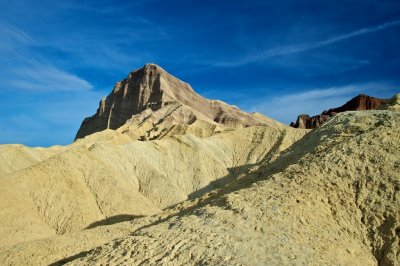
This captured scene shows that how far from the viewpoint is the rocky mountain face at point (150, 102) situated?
122312mm

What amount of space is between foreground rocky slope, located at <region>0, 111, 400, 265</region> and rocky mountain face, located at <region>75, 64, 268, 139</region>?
327 feet

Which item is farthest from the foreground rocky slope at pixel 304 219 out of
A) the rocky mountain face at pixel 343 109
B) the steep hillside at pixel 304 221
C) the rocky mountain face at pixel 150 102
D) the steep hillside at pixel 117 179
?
the rocky mountain face at pixel 150 102

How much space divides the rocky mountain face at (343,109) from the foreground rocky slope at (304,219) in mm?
96053

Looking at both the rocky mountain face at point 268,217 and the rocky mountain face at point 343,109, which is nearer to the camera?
the rocky mountain face at point 268,217

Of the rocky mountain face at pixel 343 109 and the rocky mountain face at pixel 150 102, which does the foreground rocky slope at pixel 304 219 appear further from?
the rocky mountain face at pixel 150 102

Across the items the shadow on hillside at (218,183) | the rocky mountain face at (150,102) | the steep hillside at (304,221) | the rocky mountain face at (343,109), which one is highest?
the rocky mountain face at (150,102)

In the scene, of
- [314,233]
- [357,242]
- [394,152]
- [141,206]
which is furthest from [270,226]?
[141,206]

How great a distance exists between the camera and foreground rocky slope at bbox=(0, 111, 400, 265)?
41.2ft

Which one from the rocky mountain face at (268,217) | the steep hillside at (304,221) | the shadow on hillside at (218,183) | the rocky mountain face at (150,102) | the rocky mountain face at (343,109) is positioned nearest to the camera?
the steep hillside at (304,221)

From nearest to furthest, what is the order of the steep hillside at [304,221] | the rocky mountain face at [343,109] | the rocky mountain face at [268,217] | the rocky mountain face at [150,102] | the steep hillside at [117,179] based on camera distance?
1. the steep hillside at [304,221]
2. the rocky mountain face at [268,217]
3. the steep hillside at [117,179]
4. the rocky mountain face at [343,109]
5. the rocky mountain face at [150,102]

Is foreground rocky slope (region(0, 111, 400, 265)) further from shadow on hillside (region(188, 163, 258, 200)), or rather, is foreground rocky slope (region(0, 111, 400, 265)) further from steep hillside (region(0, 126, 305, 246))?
shadow on hillside (region(188, 163, 258, 200))

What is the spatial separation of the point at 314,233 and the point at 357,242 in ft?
4.55

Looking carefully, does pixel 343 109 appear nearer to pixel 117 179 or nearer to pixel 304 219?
pixel 117 179

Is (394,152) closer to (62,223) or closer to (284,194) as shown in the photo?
(284,194)
